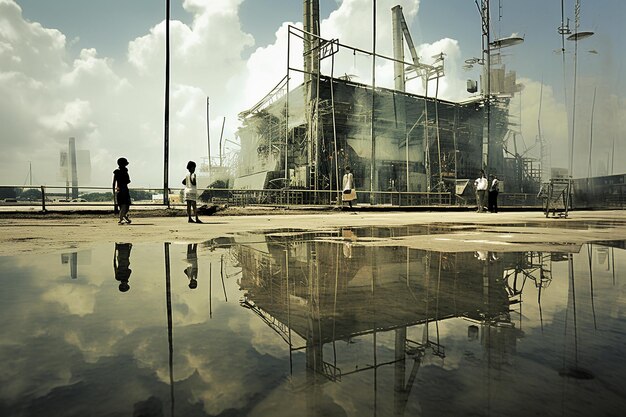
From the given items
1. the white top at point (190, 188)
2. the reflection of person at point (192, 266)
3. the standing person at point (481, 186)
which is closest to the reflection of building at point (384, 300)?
the reflection of person at point (192, 266)

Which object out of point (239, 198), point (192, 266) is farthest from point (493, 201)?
point (192, 266)

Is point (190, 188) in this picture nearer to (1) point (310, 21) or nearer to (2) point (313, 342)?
(2) point (313, 342)

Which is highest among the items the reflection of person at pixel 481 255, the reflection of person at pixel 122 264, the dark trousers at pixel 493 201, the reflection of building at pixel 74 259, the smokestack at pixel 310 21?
the smokestack at pixel 310 21

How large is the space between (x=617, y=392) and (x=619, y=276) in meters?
2.48

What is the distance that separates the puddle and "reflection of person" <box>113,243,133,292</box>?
3 centimetres

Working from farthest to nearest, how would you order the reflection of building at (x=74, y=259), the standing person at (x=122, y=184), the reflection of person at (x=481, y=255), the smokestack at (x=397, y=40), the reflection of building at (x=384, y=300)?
the smokestack at (x=397, y=40)
the standing person at (x=122, y=184)
the reflection of person at (x=481, y=255)
the reflection of building at (x=74, y=259)
the reflection of building at (x=384, y=300)

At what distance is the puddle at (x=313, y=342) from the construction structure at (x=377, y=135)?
64.9ft

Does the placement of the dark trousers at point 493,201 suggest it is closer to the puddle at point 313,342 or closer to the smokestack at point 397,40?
the puddle at point 313,342

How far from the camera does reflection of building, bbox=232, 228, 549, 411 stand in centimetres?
148

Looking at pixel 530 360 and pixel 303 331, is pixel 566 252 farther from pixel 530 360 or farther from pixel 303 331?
pixel 303 331

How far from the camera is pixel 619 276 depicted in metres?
3.05

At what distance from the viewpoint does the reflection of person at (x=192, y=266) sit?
280 cm

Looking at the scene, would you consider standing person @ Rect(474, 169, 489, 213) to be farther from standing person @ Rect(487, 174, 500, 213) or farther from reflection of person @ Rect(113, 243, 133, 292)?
reflection of person @ Rect(113, 243, 133, 292)

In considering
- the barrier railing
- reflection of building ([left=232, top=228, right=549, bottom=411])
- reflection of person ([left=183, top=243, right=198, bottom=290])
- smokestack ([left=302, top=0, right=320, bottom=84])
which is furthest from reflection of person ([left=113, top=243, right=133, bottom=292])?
smokestack ([left=302, top=0, right=320, bottom=84])
